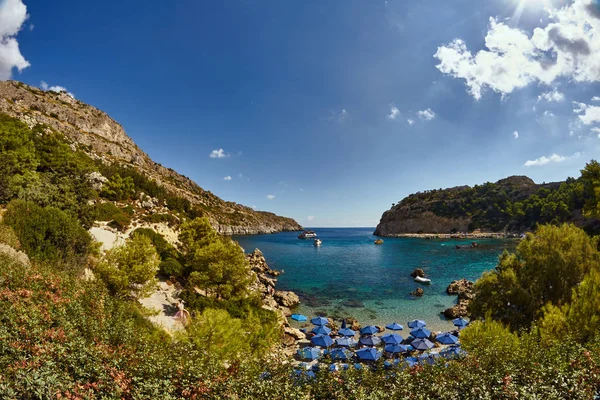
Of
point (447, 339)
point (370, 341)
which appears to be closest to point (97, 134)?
point (370, 341)

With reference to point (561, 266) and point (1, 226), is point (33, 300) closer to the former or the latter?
point (1, 226)

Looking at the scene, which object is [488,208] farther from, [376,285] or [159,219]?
[159,219]

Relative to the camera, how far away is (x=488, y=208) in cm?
14525

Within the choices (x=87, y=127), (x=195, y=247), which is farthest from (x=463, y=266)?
(x=87, y=127)

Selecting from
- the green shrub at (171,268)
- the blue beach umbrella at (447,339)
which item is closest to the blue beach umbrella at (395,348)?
the blue beach umbrella at (447,339)

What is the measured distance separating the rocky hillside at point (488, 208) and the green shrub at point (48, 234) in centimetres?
14617

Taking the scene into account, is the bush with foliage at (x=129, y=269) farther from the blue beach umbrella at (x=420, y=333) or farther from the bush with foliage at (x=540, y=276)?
the bush with foliage at (x=540, y=276)

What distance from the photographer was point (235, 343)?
1299 centimetres

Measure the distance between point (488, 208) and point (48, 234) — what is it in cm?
17667

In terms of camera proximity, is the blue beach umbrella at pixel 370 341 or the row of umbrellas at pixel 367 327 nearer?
the blue beach umbrella at pixel 370 341

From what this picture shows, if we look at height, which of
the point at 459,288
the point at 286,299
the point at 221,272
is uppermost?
the point at 221,272

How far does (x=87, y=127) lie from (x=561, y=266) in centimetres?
16524

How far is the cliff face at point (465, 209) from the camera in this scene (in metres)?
140

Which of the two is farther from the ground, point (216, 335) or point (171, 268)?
point (171, 268)
